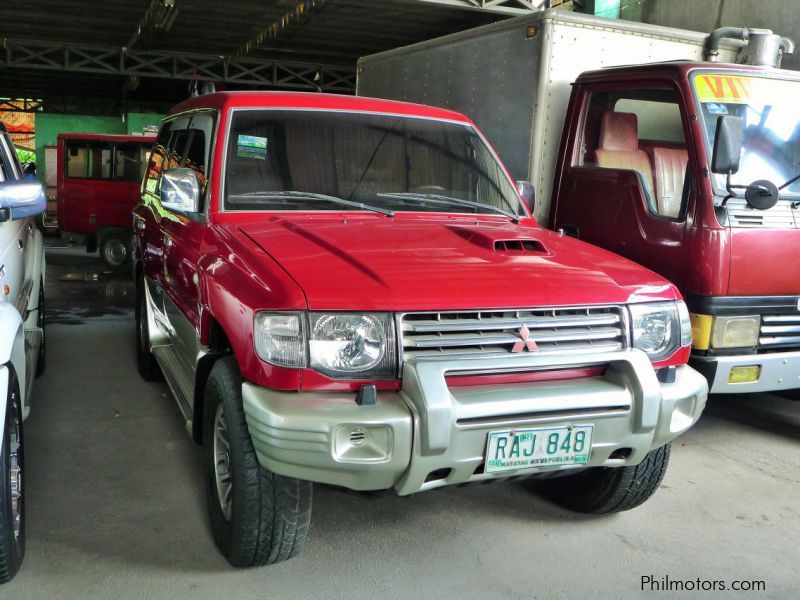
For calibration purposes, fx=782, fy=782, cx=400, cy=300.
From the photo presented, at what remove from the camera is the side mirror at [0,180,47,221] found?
3.12m

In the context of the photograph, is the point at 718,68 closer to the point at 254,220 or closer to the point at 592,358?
the point at 592,358

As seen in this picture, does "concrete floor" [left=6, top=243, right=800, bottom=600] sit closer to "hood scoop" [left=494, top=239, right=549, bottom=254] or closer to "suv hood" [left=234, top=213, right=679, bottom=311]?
"suv hood" [left=234, top=213, right=679, bottom=311]

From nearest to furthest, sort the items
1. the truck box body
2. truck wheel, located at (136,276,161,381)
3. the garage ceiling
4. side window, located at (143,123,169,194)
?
side window, located at (143,123,169,194) → the truck box body → truck wheel, located at (136,276,161,381) → the garage ceiling

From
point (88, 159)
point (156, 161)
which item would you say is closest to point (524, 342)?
point (156, 161)

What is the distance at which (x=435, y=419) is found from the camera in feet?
8.25

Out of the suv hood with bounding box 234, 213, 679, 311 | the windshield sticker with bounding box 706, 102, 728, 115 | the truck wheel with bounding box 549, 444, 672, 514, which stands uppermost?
the windshield sticker with bounding box 706, 102, 728, 115

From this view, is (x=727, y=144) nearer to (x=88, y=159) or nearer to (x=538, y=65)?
(x=538, y=65)

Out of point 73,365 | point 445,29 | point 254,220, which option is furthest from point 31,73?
point 254,220

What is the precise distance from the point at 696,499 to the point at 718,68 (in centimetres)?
241

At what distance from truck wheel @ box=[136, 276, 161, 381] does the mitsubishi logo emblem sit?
3.25 metres

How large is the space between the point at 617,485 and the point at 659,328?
78 cm

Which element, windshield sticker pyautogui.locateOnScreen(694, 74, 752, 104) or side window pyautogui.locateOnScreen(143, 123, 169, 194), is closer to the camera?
windshield sticker pyautogui.locateOnScreen(694, 74, 752, 104)

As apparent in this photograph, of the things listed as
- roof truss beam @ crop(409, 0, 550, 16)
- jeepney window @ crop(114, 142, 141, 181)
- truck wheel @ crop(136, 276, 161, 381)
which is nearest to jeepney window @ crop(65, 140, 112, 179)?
jeepney window @ crop(114, 142, 141, 181)

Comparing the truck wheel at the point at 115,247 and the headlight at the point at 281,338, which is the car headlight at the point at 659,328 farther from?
the truck wheel at the point at 115,247
